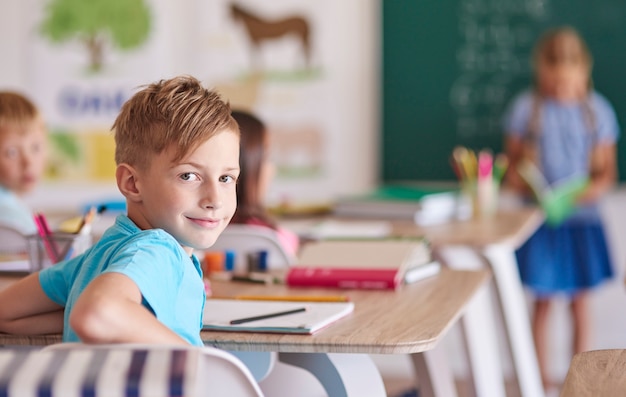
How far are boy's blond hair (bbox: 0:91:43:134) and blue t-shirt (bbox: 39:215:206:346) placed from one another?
123 cm

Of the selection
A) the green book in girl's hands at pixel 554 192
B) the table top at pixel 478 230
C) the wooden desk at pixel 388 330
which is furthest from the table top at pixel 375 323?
the green book in girl's hands at pixel 554 192

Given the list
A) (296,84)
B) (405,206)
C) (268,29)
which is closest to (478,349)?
(405,206)

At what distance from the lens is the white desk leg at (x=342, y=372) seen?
5.68ft

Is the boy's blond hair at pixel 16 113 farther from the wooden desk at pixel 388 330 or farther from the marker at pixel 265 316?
the marker at pixel 265 316

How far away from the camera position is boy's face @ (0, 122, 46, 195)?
9.04ft

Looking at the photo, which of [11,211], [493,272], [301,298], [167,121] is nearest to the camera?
[167,121]

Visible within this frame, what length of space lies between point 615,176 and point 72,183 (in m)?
2.45

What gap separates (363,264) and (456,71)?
96.8 inches

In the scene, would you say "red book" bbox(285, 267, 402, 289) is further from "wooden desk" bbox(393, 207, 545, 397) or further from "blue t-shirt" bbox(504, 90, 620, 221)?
"blue t-shirt" bbox(504, 90, 620, 221)

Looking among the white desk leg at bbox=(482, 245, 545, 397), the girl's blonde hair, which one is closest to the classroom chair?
the white desk leg at bbox=(482, 245, 545, 397)

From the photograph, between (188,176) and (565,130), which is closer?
(188,176)

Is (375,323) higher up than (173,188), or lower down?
lower down

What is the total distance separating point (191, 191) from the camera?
147 cm

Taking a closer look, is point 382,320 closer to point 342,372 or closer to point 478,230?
point 342,372
